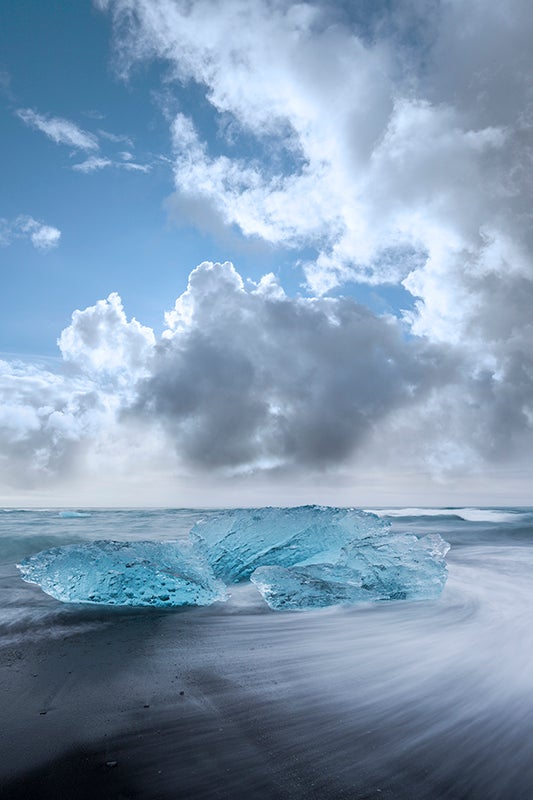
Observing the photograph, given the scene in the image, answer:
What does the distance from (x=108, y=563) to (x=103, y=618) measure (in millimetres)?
841

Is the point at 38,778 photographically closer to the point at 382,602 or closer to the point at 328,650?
the point at 328,650

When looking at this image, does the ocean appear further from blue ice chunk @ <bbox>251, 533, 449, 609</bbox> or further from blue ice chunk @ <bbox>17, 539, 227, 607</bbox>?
blue ice chunk @ <bbox>251, 533, 449, 609</bbox>

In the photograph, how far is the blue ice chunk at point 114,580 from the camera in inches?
203

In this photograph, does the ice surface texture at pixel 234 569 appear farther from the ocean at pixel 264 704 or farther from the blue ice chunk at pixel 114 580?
the ocean at pixel 264 704

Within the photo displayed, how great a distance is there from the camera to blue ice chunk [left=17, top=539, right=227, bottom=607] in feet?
16.9

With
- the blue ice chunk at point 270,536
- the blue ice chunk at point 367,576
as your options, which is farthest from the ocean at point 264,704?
Answer: the blue ice chunk at point 270,536

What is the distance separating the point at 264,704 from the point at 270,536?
5300mm

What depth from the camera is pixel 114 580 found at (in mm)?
5172

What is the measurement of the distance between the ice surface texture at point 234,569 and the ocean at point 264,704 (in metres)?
0.34

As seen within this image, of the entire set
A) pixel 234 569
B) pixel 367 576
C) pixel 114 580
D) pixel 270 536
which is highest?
pixel 270 536

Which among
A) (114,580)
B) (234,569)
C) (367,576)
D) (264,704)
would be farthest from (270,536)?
(264,704)

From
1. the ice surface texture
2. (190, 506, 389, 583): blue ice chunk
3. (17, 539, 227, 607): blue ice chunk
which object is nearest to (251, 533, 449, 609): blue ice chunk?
the ice surface texture

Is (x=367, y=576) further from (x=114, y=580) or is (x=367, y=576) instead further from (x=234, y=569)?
(x=114, y=580)

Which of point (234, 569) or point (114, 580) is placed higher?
point (114, 580)
